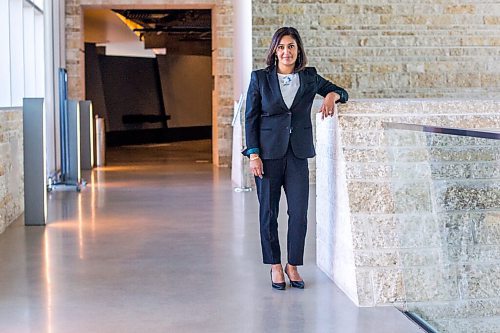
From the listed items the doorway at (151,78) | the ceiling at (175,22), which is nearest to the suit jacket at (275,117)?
the ceiling at (175,22)

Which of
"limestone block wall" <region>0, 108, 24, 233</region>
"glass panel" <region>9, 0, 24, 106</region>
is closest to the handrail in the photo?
"limestone block wall" <region>0, 108, 24, 233</region>

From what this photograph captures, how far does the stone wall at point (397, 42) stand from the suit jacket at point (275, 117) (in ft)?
21.0

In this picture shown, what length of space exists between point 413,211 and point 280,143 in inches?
34.7

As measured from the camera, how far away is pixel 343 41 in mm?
11492

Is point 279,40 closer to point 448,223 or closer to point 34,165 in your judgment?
point 448,223

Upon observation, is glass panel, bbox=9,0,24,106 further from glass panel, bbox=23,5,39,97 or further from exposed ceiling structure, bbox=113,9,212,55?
exposed ceiling structure, bbox=113,9,212,55

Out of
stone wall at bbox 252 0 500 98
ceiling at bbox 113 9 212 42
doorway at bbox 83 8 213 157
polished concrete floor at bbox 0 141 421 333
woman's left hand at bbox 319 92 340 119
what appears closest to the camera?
polished concrete floor at bbox 0 141 421 333

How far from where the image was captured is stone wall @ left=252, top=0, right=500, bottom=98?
1137 centimetres

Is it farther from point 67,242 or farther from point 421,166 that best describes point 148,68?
point 421,166

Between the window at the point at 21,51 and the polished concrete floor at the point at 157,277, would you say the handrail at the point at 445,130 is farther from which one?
the window at the point at 21,51

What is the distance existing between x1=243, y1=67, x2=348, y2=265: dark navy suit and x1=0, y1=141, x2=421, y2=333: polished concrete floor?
0.32m

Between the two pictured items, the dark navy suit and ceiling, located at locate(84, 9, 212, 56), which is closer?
the dark navy suit

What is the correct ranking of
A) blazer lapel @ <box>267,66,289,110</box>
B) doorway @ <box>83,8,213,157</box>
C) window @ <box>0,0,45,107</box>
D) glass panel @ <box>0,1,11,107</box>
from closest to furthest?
blazer lapel @ <box>267,66,289,110</box>
glass panel @ <box>0,1,11,107</box>
window @ <box>0,0,45,107</box>
doorway @ <box>83,8,213,157</box>

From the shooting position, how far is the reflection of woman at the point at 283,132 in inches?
188
